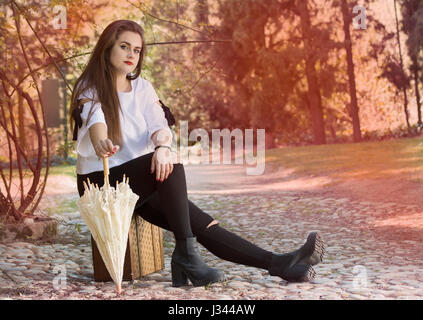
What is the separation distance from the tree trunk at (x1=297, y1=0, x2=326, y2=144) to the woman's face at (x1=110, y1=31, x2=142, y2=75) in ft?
31.8

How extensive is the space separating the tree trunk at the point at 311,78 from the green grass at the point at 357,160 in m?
0.64

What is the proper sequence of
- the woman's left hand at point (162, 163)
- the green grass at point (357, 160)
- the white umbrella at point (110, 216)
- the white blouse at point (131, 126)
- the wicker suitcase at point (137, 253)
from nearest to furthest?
the white umbrella at point (110, 216) < the woman's left hand at point (162, 163) < the white blouse at point (131, 126) < the wicker suitcase at point (137, 253) < the green grass at point (357, 160)

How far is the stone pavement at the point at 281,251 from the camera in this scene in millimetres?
2873

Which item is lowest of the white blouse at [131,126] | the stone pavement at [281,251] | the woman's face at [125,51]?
the stone pavement at [281,251]

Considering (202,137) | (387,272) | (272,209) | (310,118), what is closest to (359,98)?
(310,118)

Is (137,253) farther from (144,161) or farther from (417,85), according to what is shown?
(417,85)

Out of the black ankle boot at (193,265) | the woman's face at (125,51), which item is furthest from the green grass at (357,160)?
the woman's face at (125,51)

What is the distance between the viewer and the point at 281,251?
4.35m

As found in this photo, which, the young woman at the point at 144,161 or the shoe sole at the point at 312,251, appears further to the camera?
the shoe sole at the point at 312,251

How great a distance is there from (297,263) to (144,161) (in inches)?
34.5

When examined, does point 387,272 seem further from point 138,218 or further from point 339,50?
point 339,50

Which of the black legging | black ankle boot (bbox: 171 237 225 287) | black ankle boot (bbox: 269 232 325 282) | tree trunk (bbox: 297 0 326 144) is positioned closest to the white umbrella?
the black legging

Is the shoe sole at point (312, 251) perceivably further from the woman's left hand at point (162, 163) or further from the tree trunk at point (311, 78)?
the tree trunk at point (311, 78)

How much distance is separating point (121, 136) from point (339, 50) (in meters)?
10.6
